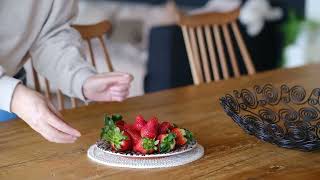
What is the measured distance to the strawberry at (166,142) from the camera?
1198mm

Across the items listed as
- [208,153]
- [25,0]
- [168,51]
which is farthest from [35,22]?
[168,51]

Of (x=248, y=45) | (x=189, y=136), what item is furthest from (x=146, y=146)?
(x=248, y=45)

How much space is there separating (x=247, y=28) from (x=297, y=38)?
1.18 ft

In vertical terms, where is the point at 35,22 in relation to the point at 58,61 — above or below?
above

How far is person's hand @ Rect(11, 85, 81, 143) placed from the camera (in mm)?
1128

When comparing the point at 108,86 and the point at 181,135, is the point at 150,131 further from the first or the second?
the point at 108,86

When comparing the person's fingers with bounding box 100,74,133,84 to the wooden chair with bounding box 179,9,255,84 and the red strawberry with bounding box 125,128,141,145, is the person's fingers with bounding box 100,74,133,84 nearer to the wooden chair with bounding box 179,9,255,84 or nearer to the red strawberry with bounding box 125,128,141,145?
the red strawberry with bounding box 125,128,141,145

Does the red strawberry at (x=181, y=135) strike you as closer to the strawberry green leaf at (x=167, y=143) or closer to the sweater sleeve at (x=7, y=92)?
the strawberry green leaf at (x=167, y=143)

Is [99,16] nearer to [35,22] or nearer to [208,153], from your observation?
[35,22]

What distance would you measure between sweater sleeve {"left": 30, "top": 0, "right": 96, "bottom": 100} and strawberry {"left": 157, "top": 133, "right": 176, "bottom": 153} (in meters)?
0.45

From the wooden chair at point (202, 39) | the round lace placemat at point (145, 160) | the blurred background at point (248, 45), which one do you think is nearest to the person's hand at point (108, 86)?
the round lace placemat at point (145, 160)

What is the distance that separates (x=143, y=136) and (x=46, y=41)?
0.62 m

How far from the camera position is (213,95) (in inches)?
73.5

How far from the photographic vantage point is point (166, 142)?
120cm
